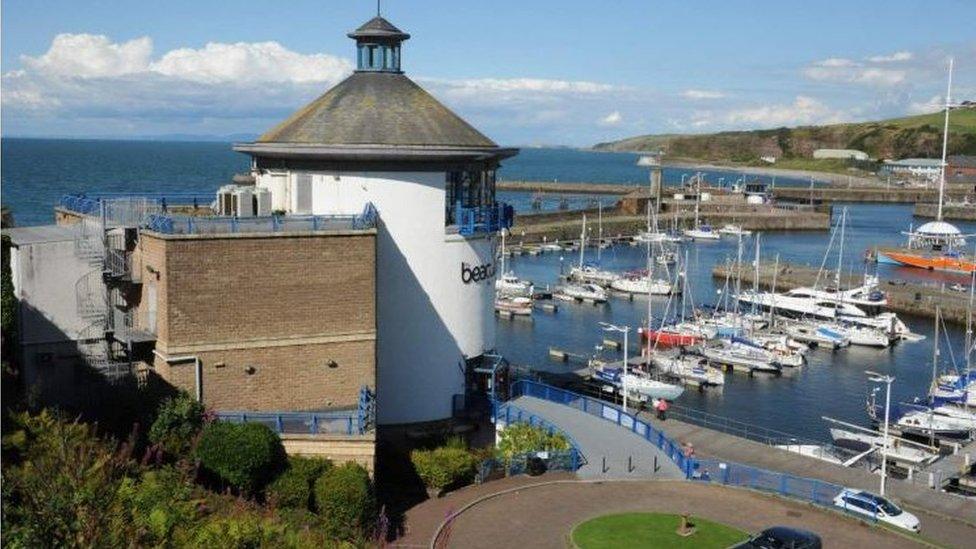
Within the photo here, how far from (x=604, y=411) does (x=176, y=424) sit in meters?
13.8

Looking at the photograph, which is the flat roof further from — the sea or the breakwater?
the breakwater

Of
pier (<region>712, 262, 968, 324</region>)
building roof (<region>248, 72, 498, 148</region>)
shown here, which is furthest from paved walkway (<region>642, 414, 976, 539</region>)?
pier (<region>712, 262, 968, 324</region>)

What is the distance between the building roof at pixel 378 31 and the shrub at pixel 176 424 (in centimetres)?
1245

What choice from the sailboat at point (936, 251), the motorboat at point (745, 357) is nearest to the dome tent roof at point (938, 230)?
the sailboat at point (936, 251)

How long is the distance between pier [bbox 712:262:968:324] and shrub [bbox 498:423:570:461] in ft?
188

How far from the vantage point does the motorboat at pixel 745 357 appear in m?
62.1

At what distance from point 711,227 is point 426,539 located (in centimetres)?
12037

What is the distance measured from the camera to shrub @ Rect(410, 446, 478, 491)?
24.9 m

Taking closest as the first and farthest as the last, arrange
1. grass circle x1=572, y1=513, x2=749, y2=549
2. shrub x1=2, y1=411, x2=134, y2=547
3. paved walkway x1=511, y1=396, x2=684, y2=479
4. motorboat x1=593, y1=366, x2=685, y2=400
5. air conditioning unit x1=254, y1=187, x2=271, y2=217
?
shrub x1=2, y1=411, x2=134, y2=547 → grass circle x1=572, y1=513, x2=749, y2=549 → paved walkway x1=511, y1=396, x2=684, y2=479 → air conditioning unit x1=254, y1=187, x2=271, y2=217 → motorboat x1=593, y1=366, x2=685, y2=400

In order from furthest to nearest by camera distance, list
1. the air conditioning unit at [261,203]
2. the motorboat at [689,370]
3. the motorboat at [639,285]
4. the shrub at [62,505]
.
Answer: the motorboat at [639,285], the motorboat at [689,370], the air conditioning unit at [261,203], the shrub at [62,505]

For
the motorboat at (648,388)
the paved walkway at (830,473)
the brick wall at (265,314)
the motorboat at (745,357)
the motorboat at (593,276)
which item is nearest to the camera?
the brick wall at (265,314)

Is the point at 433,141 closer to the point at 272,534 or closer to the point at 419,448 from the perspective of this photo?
the point at 419,448

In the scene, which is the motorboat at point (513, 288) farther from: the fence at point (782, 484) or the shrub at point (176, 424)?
the shrub at point (176, 424)

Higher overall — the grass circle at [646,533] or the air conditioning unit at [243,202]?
the air conditioning unit at [243,202]
